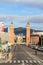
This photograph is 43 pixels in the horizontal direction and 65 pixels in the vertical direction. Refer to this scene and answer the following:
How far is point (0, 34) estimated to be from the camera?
138m

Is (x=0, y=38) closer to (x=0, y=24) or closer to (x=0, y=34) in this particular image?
(x=0, y=34)

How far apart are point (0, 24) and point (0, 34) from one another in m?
72.8

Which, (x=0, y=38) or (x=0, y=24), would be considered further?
(x=0, y=38)

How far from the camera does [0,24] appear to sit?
66062 millimetres

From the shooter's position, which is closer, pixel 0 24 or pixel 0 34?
pixel 0 24

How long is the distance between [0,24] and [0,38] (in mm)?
72884

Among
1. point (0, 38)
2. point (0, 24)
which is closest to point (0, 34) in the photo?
point (0, 38)

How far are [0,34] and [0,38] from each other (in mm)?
2188

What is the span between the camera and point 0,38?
454ft
